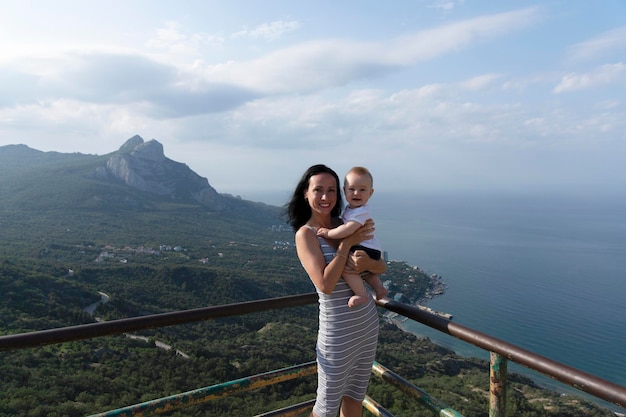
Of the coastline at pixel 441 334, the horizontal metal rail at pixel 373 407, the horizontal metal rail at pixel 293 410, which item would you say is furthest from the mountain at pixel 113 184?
the horizontal metal rail at pixel 373 407

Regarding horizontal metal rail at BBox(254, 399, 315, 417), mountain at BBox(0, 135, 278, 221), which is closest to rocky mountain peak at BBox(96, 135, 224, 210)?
mountain at BBox(0, 135, 278, 221)

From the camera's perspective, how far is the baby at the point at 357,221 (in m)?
1.50

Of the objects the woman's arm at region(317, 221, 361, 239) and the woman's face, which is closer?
the woman's arm at region(317, 221, 361, 239)

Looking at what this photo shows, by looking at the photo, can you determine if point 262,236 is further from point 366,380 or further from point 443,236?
point 366,380

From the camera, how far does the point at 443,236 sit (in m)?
84.5

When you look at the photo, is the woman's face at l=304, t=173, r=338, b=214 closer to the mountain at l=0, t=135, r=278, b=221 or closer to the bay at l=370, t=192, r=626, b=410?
the bay at l=370, t=192, r=626, b=410

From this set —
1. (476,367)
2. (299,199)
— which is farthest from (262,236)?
(299,199)

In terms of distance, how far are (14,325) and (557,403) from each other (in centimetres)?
2566

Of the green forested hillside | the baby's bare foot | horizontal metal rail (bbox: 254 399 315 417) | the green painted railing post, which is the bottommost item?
the green forested hillside

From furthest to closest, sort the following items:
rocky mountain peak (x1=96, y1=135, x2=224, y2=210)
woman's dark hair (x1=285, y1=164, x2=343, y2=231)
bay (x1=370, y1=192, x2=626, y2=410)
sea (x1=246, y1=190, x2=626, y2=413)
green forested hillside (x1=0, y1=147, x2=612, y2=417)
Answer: rocky mountain peak (x1=96, y1=135, x2=224, y2=210), bay (x1=370, y1=192, x2=626, y2=410), sea (x1=246, y1=190, x2=626, y2=413), green forested hillside (x1=0, y1=147, x2=612, y2=417), woman's dark hair (x1=285, y1=164, x2=343, y2=231)

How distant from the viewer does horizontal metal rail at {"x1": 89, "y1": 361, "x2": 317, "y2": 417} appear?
1531 millimetres

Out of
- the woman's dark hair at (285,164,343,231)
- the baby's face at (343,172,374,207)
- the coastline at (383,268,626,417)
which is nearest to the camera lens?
the baby's face at (343,172,374,207)

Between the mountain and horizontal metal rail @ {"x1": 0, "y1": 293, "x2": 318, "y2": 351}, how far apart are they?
71.5 metres

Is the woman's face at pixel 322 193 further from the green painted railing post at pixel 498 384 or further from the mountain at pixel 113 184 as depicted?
the mountain at pixel 113 184
